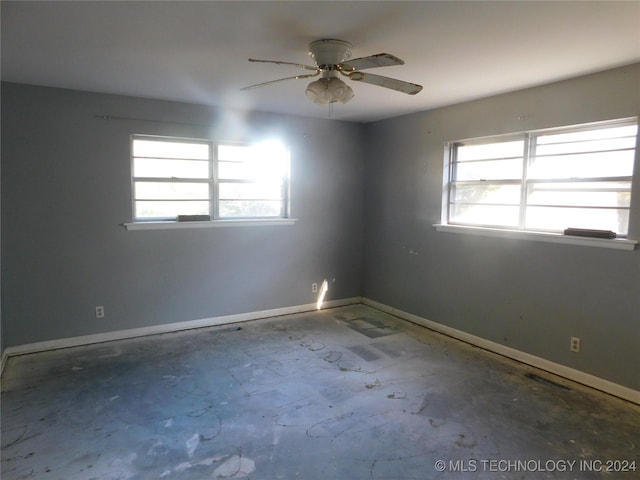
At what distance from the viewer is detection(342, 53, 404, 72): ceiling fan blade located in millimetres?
2051

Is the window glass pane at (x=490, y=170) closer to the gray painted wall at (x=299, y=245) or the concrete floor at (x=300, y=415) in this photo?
the gray painted wall at (x=299, y=245)

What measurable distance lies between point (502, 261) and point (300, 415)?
2.36 meters

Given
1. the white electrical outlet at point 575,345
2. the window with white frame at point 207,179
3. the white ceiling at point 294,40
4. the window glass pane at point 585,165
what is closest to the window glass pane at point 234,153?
the window with white frame at point 207,179

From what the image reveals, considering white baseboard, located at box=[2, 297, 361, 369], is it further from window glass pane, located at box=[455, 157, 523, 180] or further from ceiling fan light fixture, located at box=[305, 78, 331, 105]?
ceiling fan light fixture, located at box=[305, 78, 331, 105]

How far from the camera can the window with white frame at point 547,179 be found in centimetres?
304

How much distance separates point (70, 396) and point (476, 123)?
4208 mm

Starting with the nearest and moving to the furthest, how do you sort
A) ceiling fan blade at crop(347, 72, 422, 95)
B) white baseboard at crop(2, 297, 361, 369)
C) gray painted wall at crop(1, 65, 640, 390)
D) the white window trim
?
1. ceiling fan blade at crop(347, 72, 422, 95)
2. the white window trim
3. gray painted wall at crop(1, 65, 640, 390)
4. white baseboard at crop(2, 297, 361, 369)

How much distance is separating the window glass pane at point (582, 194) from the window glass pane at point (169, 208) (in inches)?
131

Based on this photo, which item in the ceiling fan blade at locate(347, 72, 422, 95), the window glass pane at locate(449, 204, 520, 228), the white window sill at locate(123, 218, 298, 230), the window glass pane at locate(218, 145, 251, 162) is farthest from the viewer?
the window glass pane at locate(218, 145, 251, 162)

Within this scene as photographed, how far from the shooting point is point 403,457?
2238 millimetres

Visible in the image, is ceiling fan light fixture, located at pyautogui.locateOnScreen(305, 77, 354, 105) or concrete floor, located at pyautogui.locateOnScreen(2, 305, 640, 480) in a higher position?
ceiling fan light fixture, located at pyautogui.locateOnScreen(305, 77, 354, 105)

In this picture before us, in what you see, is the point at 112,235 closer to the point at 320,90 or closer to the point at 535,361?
the point at 320,90

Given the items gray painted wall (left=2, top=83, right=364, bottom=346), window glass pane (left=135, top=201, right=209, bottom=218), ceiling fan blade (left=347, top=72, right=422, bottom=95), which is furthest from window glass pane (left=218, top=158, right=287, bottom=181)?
ceiling fan blade (left=347, top=72, right=422, bottom=95)

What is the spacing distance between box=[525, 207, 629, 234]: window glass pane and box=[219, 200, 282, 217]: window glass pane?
9.13ft
